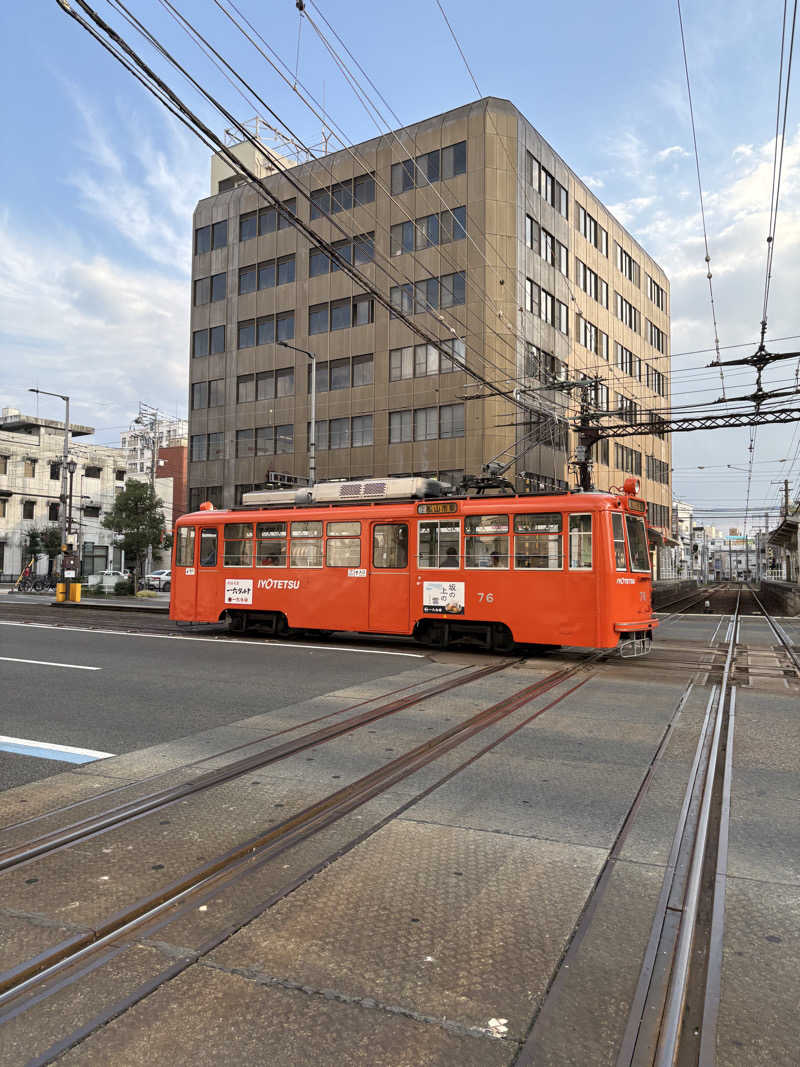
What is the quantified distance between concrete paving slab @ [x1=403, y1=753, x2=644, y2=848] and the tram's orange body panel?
651 centimetres

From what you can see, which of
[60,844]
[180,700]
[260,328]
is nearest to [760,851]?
[60,844]

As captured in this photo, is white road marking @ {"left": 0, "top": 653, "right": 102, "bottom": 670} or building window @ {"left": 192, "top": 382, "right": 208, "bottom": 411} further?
building window @ {"left": 192, "top": 382, "right": 208, "bottom": 411}

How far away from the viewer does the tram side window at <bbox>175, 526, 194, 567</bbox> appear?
17.5 m

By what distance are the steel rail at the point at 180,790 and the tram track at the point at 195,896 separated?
38.5 inches

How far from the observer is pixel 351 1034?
2.56 m

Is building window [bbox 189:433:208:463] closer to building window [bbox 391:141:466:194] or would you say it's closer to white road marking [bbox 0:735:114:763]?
building window [bbox 391:141:466:194]

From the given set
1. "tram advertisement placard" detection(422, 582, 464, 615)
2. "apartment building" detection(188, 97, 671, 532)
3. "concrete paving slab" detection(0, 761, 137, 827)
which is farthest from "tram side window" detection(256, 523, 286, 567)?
"apartment building" detection(188, 97, 671, 532)

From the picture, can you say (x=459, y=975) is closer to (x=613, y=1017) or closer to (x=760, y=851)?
(x=613, y=1017)

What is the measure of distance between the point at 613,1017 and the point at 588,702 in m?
6.58

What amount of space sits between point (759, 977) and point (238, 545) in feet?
48.5

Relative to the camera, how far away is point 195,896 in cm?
364

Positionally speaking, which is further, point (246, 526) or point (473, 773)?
point (246, 526)

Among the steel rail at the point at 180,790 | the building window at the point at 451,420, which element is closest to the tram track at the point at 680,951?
the steel rail at the point at 180,790

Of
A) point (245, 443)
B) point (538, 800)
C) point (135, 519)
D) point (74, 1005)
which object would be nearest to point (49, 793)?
point (74, 1005)
